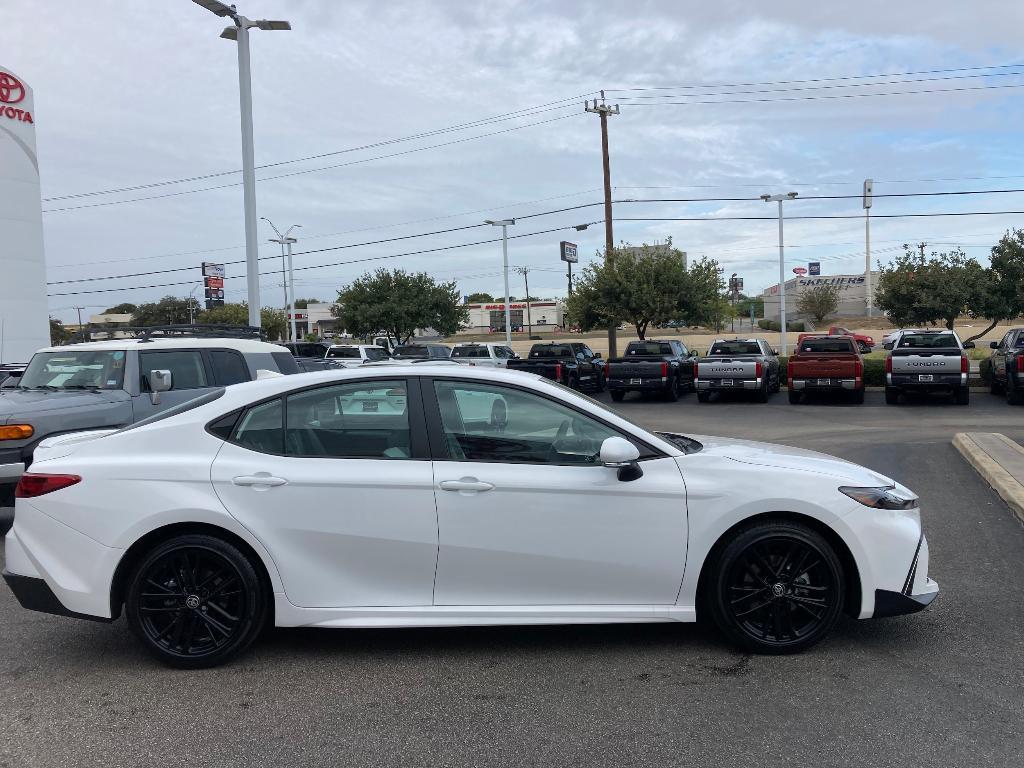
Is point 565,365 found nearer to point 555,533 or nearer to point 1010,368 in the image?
point 1010,368

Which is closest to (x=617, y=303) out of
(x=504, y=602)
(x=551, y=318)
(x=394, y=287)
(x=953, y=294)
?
(x=953, y=294)

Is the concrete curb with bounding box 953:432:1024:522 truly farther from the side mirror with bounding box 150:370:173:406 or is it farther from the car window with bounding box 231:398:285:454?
the side mirror with bounding box 150:370:173:406

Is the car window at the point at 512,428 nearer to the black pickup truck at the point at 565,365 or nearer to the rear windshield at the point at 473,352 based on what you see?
the black pickup truck at the point at 565,365

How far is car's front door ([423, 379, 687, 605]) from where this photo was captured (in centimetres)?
429

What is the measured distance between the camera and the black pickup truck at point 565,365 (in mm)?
23638

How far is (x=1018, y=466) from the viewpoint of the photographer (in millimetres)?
9961

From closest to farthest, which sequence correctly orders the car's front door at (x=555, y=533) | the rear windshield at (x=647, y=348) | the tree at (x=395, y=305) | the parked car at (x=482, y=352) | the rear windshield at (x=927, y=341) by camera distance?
the car's front door at (x=555, y=533)
the rear windshield at (x=927, y=341)
the rear windshield at (x=647, y=348)
the parked car at (x=482, y=352)
the tree at (x=395, y=305)

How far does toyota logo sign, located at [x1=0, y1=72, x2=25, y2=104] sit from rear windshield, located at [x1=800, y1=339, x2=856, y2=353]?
24.7 meters

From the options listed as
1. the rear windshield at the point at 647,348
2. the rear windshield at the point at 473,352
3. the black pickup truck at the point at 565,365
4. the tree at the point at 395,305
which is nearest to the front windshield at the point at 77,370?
the black pickup truck at the point at 565,365

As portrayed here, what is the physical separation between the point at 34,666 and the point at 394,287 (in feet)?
150

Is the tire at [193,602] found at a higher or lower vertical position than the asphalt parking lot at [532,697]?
higher

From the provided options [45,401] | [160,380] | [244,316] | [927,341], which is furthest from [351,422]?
[244,316]

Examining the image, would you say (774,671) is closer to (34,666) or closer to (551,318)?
(34,666)

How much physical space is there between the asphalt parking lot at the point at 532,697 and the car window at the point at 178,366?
361cm
